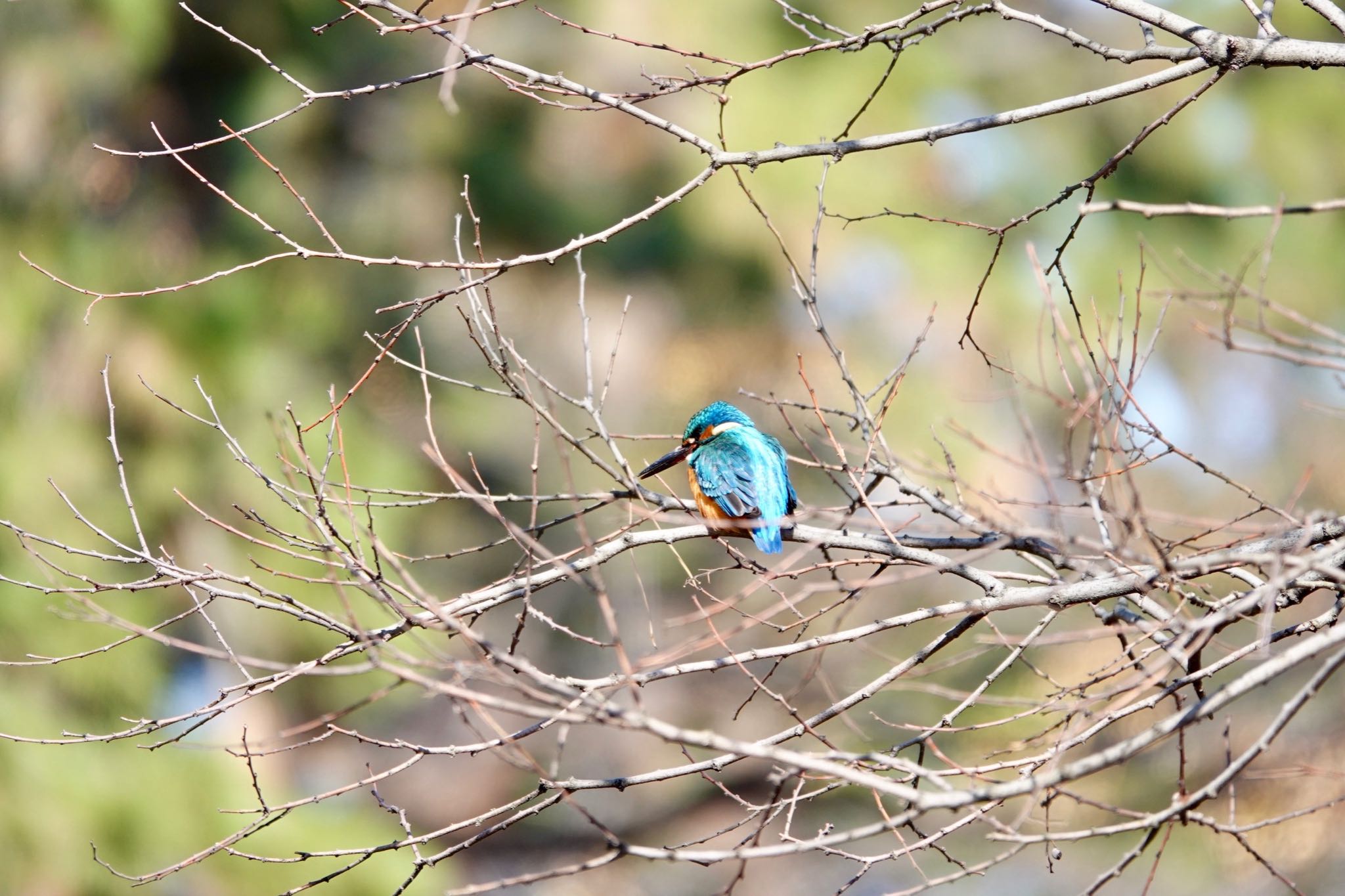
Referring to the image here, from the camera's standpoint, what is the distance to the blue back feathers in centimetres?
367

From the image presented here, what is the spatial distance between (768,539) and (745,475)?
392 millimetres

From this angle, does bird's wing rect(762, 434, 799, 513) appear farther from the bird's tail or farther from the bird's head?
the bird's tail

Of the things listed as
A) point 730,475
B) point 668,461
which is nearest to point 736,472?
point 730,475

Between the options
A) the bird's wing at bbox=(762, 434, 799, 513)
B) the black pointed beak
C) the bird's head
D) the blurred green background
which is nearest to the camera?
the black pointed beak

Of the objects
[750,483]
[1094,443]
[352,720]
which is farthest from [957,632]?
[352,720]

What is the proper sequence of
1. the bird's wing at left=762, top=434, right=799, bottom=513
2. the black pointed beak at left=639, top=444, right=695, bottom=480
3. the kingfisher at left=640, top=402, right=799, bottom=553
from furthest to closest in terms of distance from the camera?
the bird's wing at left=762, top=434, right=799, bottom=513, the kingfisher at left=640, top=402, right=799, bottom=553, the black pointed beak at left=639, top=444, right=695, bottom=480

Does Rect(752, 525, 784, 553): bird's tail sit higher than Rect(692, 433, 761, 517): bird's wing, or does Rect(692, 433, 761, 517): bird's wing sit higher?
Rect(692, 433, 761, 517): bird's wing

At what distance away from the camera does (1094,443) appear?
2.84 meters

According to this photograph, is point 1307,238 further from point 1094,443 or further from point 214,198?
point 214,198

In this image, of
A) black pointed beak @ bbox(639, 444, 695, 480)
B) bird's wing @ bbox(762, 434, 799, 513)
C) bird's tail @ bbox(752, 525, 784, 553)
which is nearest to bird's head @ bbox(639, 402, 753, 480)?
black pointed beak @ bbox(639, 444, 695, 480)

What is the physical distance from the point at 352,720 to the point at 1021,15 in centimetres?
808

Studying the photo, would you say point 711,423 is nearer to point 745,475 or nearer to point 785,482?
point 785,482

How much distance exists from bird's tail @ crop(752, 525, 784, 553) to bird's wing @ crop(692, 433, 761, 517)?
15 cm

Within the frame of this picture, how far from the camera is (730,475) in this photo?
382 centimetres
